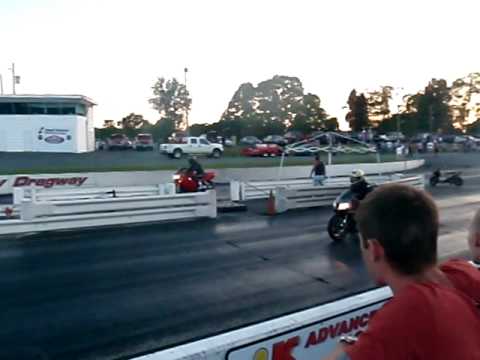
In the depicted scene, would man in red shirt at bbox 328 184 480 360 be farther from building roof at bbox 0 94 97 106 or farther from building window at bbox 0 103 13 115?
building window at bbox 0 103 13 115

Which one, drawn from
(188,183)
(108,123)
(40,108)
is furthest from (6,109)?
(108,123)

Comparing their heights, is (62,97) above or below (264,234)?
above

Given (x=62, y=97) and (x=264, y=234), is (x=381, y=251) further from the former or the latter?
(x=62, y=97)

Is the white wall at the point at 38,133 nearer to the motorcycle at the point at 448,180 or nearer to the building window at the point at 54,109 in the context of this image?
the building window at the point at 54,109

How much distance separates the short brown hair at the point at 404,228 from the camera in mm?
1574

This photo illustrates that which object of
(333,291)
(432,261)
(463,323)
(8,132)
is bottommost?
(333,291)

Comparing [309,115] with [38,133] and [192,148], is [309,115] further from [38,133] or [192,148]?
[38,133]

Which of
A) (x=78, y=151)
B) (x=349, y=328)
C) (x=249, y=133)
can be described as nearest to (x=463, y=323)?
(x=349, y=328)

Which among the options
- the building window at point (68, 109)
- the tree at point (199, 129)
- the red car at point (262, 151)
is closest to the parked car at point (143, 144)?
the building window at point (68, 109)

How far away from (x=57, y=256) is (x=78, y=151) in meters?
42.6

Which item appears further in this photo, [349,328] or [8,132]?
[8,132]

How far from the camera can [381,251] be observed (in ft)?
5.30

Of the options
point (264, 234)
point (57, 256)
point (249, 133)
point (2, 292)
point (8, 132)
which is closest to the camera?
point (2, 292)

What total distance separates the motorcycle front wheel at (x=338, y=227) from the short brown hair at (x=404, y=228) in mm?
9313
